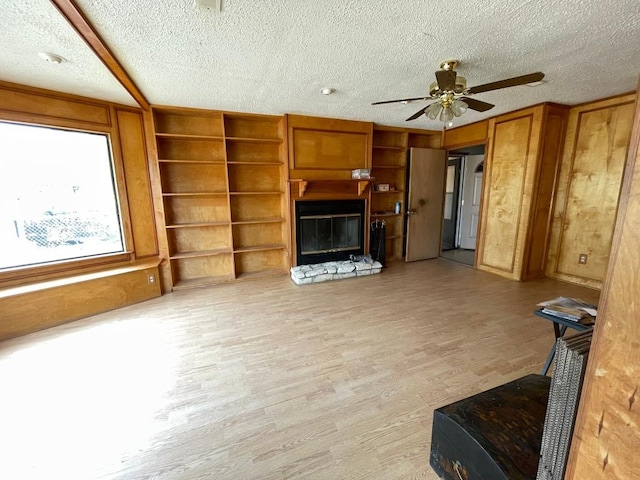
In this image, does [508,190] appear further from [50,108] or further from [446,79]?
[50,108]

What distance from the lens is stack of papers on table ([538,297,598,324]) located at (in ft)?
5.11

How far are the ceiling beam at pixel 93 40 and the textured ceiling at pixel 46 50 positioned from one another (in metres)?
0.06

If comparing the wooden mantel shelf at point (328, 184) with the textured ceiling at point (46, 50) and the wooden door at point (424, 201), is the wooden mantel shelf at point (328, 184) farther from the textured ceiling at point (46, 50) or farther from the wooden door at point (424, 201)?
the textured ceiling at point (46, 50)

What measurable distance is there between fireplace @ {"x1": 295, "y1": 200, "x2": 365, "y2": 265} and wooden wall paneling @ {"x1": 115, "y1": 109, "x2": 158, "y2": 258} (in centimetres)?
200

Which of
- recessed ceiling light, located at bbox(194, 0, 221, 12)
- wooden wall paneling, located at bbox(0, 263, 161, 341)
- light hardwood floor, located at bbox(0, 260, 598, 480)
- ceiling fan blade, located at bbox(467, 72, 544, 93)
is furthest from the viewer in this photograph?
wooden wall paneling, located at bbox(0, 263, 161, 341)

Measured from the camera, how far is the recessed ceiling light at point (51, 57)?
203 centimetres

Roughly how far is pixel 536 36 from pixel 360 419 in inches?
111

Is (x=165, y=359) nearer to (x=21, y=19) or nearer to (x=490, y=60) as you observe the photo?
(x=21, y=19)

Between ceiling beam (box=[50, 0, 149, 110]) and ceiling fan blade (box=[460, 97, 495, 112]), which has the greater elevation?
ceiling beam (box=[50, 0, 149, 110])

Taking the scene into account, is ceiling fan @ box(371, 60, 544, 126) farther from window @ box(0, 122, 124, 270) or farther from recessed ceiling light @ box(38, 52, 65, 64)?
window @ box(0, 122, 124, 270)

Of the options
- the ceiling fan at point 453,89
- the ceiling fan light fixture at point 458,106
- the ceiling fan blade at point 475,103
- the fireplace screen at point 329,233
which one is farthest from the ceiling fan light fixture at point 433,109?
the fireplace screen at point 329,233

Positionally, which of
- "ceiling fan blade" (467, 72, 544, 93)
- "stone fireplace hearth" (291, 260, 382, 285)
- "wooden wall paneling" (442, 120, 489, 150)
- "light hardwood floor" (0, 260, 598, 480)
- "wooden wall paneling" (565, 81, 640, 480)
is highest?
"wooden wall paneling" (442, 120, 489, 150)

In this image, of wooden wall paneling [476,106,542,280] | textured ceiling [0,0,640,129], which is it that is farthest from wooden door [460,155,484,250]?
textured ceiling [0,0,640,129]

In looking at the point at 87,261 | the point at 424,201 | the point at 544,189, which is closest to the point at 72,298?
the point at 87,261
